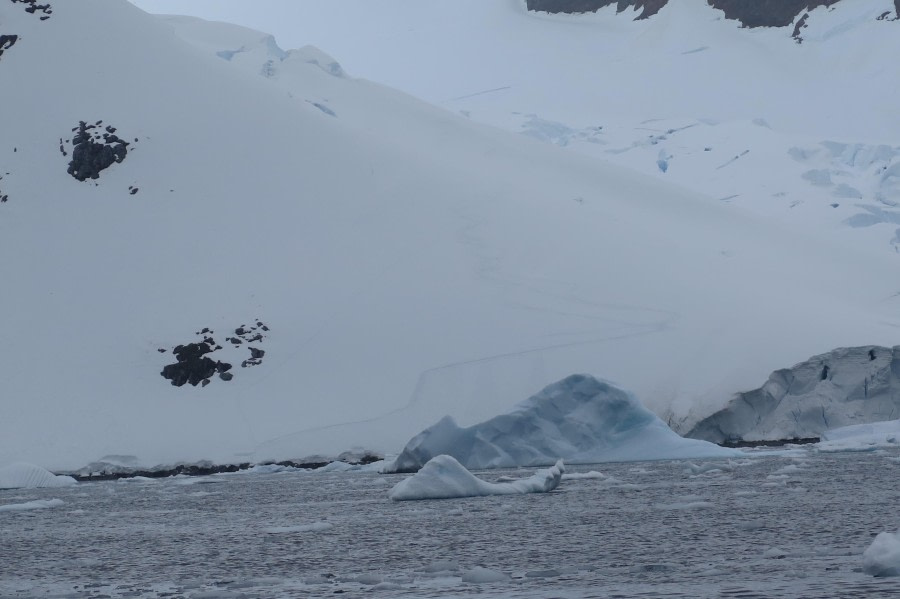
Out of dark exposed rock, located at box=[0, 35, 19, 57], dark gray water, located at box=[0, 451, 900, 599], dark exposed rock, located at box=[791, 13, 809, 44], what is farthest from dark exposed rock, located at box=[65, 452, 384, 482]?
dark exposed rock, located at box=[791, 13, 809, 44]

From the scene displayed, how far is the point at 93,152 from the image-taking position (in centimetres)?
4834

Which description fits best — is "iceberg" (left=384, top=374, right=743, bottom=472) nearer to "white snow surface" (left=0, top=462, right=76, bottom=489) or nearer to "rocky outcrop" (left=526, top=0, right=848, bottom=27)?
"white snow surface" (left=0, top=462, right=76, bottom=489)

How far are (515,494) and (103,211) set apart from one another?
3173 cm

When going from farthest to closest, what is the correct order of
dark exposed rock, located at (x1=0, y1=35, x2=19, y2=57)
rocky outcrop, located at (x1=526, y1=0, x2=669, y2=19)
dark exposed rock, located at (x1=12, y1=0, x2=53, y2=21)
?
rocky outcrop, located at (x1=526, y1=0, x2=669, y2=19) < dark exposed rock, located at (x1=12, y1=0, x2=53, y2=21) < dark exposed rock, located at (x1=0, y1=35, x2=19, y2=57)

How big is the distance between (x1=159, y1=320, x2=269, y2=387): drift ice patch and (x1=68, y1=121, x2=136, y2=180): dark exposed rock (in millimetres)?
11298

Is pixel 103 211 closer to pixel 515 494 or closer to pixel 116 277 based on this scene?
pixel 116 277

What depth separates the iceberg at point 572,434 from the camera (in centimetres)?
2691

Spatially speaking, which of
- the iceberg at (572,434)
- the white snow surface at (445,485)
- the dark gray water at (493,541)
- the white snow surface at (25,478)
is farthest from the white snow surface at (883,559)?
the white snow surface at (25,478)

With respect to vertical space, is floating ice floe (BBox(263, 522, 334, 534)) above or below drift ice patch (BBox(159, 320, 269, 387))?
below

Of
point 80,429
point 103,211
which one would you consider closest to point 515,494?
point 80,429

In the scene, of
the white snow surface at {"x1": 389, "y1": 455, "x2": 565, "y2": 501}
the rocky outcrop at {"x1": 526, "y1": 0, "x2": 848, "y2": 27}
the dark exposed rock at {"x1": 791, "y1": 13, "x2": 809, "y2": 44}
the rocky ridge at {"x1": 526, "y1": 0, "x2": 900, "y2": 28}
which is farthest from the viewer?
the rocky outcrop at {"x1": 526, "y1": 0, "x2": 848, "y2": 27}

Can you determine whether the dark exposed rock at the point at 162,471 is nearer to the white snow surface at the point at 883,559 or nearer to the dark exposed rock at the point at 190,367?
the dark exposed rock at the point at 190,367

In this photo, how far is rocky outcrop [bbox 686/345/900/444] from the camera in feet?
107

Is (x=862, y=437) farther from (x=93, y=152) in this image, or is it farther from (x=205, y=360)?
(x=93, y=152)
